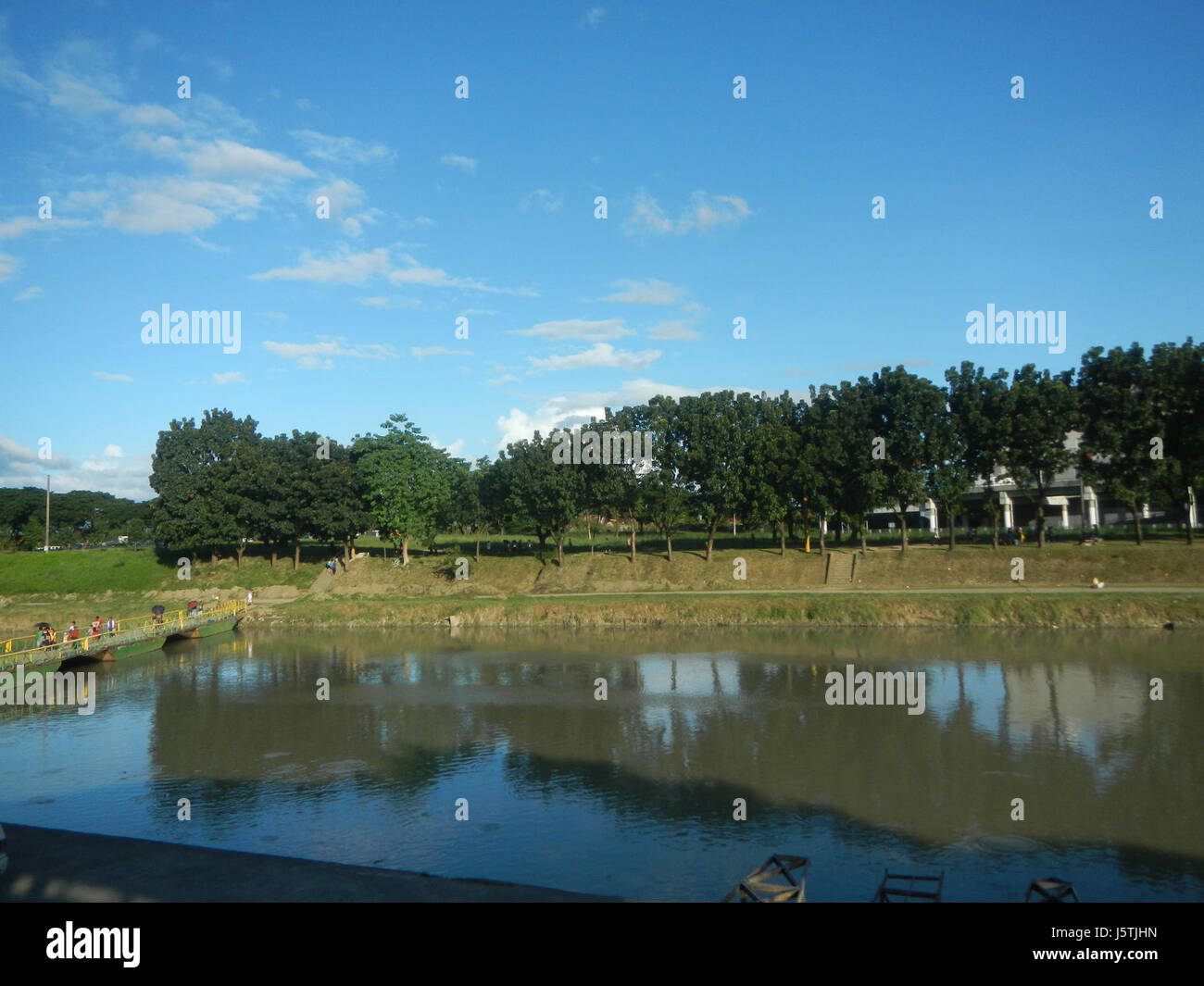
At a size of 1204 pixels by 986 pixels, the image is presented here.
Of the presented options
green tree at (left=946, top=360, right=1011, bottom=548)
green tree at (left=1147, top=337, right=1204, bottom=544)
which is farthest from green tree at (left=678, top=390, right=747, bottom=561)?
green tree at (left=1147, top=337, right=1204, bottom=544)

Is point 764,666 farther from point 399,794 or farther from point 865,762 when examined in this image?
point 399,794

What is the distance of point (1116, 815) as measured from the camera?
57.3 feet

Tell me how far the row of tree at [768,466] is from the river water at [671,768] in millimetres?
22064

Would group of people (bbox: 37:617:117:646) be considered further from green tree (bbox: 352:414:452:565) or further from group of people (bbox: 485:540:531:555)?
group of people (bbox: 485:540:531:555)

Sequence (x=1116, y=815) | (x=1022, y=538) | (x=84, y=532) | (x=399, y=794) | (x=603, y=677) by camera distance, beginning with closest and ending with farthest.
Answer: (x=1116, y=815) → (x=399, y=794) → (x=603, y=677) → (x=1022, y=538) → (x=84, y=532)

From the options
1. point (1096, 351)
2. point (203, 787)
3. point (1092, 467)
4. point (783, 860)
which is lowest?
point (203, 787)

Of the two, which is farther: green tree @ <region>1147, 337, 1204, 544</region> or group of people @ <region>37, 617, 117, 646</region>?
green tree @ <region>1147, 337, 1204, 544</region>

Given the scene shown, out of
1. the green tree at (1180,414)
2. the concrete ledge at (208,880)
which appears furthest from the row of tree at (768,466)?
the concrete ledge at (208,880)

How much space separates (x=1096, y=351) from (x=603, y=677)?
4541cm

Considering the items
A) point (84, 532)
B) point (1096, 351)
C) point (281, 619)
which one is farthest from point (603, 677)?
point (84, 532)

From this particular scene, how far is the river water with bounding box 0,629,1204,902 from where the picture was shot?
1587 cm

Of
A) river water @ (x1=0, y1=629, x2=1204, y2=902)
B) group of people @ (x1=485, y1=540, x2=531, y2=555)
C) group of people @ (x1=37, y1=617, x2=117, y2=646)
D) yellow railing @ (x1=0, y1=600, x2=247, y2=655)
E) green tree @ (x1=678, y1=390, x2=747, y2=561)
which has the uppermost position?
green tree @ (x1=678, y1=390, x2=747, y2=561)

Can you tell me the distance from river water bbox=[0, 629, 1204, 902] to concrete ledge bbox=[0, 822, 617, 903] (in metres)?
2.51

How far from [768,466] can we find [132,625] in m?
44.8
